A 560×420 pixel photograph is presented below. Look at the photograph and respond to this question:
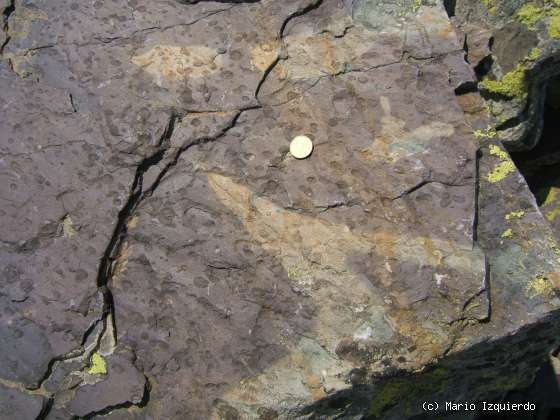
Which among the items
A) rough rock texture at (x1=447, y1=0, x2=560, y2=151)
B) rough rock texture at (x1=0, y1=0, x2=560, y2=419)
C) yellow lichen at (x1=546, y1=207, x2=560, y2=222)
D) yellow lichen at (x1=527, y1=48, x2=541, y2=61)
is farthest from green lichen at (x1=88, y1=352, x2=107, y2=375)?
yellow lichen at (x1=546, y1=207, x2=560, y2=222)

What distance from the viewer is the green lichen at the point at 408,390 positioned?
177 cm

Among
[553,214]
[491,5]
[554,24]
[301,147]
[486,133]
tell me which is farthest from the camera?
[553,214]

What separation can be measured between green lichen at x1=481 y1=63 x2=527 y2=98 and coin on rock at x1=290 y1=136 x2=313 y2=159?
947 mm

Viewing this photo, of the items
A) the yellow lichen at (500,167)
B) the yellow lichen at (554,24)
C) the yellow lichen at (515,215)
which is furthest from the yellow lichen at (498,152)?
the yellow lichen at (554,24)

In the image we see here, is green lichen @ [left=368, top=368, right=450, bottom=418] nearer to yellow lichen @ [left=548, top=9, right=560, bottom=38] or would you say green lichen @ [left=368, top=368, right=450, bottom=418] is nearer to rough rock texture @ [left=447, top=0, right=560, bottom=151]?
rough rock texture @ [left=447, top=0, right=560, bottom=151]

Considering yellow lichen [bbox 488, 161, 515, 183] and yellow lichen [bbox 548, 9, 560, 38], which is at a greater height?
yellow lichen [bbox 548, 9, 560, 38]

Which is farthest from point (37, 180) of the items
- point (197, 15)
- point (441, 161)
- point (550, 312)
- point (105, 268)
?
point (550, 312)

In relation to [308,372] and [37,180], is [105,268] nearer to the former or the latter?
[37,180]

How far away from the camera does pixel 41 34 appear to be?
6.17ft

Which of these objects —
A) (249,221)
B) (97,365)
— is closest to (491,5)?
(249,221)

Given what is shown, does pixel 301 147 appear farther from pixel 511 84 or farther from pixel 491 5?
pixel 491 5

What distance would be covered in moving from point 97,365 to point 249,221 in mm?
616

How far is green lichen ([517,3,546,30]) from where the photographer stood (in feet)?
7.47

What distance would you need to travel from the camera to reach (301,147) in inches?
70.8
